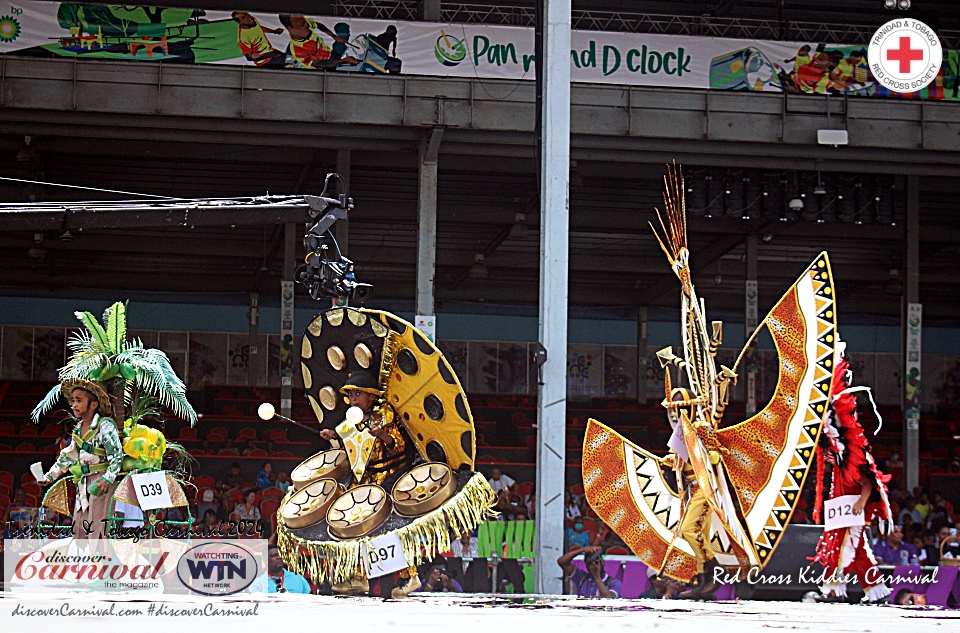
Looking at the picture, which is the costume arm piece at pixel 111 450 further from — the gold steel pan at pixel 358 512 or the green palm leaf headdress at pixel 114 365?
the gold steel pan at pixel 358 512

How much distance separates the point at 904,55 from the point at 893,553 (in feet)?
29.2

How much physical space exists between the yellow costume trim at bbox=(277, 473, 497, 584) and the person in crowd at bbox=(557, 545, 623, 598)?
15.6 feet

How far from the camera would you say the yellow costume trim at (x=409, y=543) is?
9.91m

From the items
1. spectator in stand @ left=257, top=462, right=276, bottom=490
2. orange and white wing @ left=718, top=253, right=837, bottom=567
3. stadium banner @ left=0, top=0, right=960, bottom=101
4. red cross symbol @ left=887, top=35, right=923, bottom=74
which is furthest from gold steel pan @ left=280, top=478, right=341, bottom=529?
red cross symbol @ left=887, top=35, right=923, bottom=74

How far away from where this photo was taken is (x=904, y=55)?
1991cm

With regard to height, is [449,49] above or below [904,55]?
below

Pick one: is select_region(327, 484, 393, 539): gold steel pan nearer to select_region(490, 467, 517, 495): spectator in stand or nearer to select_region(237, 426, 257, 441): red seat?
select_region(490, 467, 517, 495): spectator in stand

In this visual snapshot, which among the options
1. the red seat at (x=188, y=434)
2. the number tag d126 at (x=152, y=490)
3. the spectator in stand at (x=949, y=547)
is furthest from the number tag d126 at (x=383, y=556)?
the red seat at (x=188, y=434)

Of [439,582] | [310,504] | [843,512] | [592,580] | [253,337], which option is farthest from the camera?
[253,337]

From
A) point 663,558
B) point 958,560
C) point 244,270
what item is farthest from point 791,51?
point 244,270

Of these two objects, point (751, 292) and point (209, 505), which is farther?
point (751, 292)

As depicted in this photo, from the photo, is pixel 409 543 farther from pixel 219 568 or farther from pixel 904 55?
pixel 904 55

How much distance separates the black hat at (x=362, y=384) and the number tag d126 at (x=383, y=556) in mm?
1415

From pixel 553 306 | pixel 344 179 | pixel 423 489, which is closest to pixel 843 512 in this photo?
pixel 553 306
